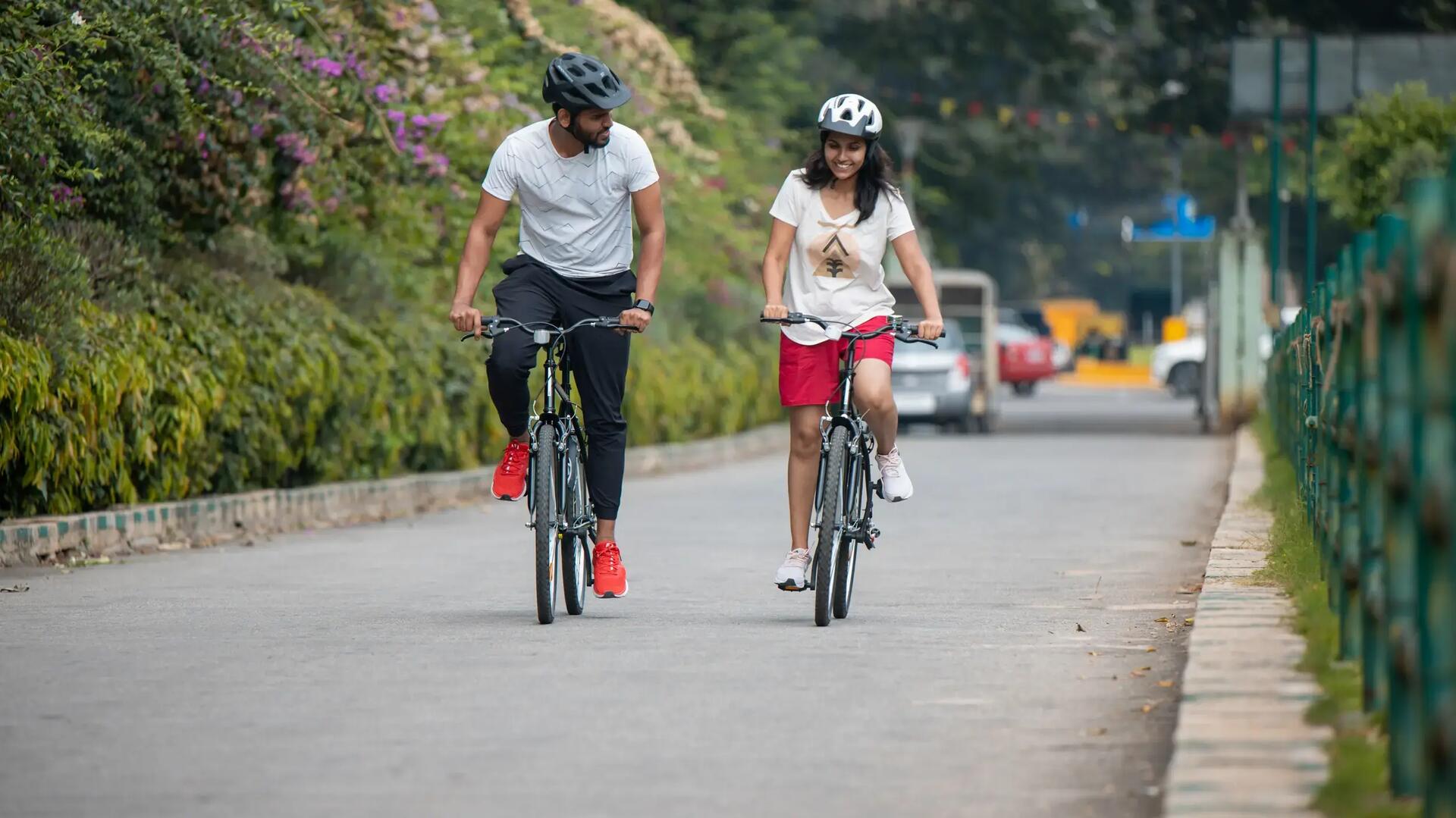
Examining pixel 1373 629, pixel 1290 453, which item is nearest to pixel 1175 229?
pixel 1290 453

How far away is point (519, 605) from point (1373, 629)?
4.61 m

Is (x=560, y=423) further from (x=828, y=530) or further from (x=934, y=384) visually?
(x=934, y=384)

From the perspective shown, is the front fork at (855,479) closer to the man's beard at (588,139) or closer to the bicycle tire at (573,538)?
the bicycle tire at (573,538)

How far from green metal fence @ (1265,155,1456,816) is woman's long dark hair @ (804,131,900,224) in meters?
2.55

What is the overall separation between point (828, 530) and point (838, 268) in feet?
3.25

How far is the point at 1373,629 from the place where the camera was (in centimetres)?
544

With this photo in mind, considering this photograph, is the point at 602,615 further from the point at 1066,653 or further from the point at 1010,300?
the point at 1010,300

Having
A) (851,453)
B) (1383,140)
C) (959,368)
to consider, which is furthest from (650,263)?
(959,368)

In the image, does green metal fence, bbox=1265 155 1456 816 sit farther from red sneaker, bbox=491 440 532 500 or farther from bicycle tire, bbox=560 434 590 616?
red sneaker, bbox=491 440 532 500

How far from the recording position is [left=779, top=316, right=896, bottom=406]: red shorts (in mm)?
8820

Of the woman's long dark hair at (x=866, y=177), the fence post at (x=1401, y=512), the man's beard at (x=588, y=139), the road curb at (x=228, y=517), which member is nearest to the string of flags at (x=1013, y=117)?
the road curb at (x=228, y=517)

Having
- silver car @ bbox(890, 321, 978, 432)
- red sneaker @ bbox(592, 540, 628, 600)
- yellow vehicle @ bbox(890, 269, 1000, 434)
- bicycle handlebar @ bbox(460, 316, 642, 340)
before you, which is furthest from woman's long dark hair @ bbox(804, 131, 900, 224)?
silver car @ bbox(890, 321, 978, 432)

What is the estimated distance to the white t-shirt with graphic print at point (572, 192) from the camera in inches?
346

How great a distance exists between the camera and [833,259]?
8.81 m
